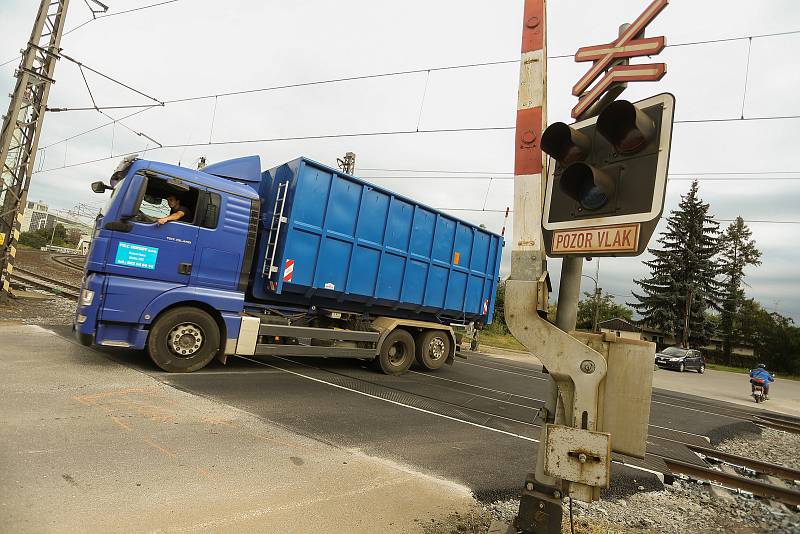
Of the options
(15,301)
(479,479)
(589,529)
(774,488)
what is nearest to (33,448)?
(479,479)

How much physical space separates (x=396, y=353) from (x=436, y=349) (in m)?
1.14

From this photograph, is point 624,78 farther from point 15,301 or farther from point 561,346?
point 15,301

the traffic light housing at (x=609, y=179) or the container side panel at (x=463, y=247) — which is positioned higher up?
the container side panel at (x=463, y=247)

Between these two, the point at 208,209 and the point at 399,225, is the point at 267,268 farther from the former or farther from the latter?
the point at 399,225

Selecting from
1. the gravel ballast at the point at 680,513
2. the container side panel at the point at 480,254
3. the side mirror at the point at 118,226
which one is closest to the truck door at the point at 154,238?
the side mirror at the point at 118,226

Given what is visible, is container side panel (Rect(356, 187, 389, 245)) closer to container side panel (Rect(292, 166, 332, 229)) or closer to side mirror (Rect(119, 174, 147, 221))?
container side panel (Rect(292, 166, 332, 229))

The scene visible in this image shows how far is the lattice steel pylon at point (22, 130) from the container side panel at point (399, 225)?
10.2m

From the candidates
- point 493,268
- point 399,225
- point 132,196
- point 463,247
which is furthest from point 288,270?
point 493,268

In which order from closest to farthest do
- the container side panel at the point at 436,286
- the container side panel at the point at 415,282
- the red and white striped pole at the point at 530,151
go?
1. the red and white striped pole at the point at 530,151
2. the container side panel at the point at 415,282
3. the container side panel at the point at 436,286

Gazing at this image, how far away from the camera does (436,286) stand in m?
9.60

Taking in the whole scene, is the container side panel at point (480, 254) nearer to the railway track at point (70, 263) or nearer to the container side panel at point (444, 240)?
the container side panel at point (444, 240)

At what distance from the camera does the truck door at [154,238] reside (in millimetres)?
5992

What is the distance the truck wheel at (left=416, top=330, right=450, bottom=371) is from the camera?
379 inches

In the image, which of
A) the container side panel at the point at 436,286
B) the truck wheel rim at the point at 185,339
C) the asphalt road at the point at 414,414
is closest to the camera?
the asphalt road at the point at 414,414
